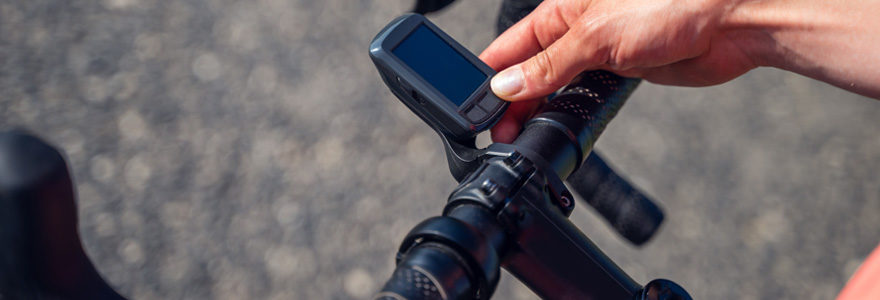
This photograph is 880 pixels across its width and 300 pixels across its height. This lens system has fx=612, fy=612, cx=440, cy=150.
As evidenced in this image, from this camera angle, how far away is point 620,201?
1062 mm

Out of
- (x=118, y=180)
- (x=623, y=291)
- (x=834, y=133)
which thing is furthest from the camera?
(x=834, y=133)

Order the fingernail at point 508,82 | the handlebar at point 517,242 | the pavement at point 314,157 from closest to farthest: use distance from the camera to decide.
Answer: the handlebar at point 517,242 → the fingernail at point 508,82 → the pavement at point 314,157

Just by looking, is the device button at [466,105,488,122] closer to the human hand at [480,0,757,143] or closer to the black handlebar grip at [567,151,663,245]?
the human hand at [480,0,757,143]

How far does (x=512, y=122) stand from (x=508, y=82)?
23cm

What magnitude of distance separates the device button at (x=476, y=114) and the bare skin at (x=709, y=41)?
7 cm

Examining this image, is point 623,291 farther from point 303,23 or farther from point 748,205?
point 303,23

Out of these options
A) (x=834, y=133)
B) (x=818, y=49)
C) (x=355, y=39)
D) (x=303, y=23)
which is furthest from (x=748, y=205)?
(x=303, y=23)

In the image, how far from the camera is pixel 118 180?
1.98 m

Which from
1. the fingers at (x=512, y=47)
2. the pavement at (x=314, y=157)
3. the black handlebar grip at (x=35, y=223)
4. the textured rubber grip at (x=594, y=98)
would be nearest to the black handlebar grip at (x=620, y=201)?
the textured rubber grip at (x=594, y=98)

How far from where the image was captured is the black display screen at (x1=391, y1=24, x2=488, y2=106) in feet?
3.04

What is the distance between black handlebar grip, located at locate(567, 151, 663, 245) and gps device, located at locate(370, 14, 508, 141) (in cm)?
21

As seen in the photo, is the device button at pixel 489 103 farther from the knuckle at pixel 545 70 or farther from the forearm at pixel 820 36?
the forearm at pixel 820 36

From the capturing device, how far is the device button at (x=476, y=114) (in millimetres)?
923

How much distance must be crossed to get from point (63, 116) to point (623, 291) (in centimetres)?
200
